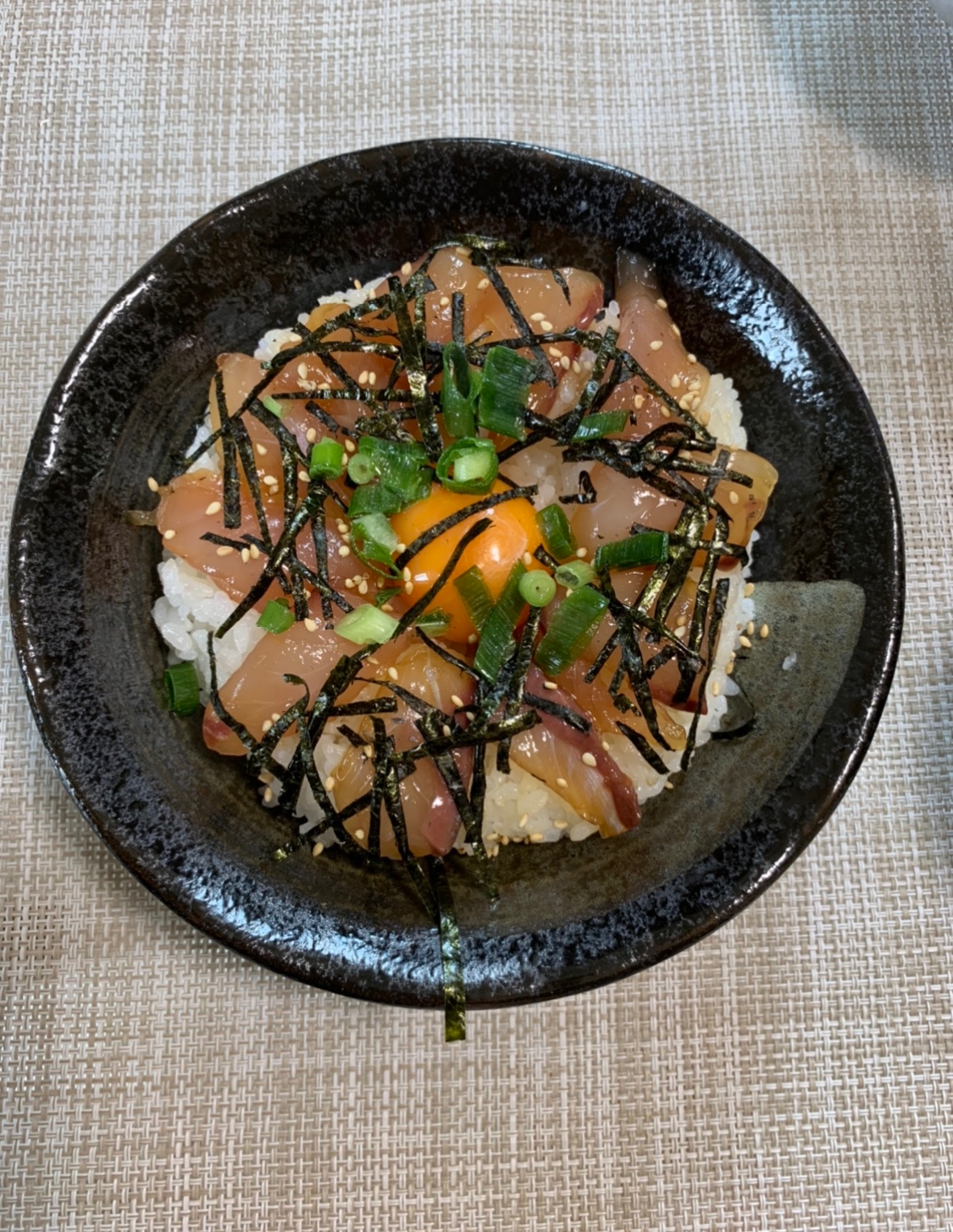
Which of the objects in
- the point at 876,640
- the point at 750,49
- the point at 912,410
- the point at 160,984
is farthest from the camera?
the point at 750,49

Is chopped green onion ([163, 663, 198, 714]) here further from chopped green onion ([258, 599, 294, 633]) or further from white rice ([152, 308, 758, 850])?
chopped green onion ([258, 599, 294, 633])

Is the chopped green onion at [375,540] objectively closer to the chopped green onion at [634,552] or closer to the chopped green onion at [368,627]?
the chopped green onion at [368,627]

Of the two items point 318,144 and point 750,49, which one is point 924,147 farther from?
point 318,144

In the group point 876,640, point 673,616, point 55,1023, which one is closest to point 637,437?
point 673,616

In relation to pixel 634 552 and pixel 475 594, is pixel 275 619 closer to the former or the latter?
pixel 475 594

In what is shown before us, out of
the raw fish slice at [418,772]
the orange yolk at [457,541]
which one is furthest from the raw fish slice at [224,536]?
the raw fish slice at [418,772]

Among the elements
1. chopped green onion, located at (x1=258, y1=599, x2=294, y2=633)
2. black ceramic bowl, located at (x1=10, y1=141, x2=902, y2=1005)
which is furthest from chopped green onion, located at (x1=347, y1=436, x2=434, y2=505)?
black ceramic bowl, located at (x1=10, y1=141, x2=902, y2=1005)

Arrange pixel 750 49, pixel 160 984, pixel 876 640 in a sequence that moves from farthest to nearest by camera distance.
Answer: pixel 750 49 < pixel 160 984 < pixel 876 640
